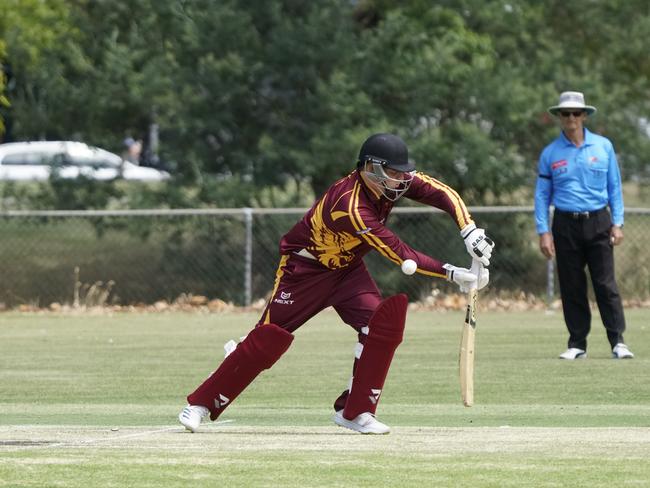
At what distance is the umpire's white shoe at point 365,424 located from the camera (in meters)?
9.61

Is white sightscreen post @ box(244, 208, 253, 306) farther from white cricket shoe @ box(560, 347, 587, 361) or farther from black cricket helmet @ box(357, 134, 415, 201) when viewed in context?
black cricket helmet @ box(357, 134, 415, 201)

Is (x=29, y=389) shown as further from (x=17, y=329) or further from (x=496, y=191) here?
(x=496, y=191)

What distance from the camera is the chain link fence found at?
80.3 ft

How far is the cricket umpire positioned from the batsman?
493 centimetres

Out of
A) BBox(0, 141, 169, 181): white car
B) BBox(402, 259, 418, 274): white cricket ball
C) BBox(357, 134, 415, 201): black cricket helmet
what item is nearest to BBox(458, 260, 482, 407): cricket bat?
BBox(402, 259, 418, 274): white cricket ball

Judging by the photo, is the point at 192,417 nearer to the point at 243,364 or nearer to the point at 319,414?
the point at 243,364

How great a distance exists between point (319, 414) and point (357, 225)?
2223 mm

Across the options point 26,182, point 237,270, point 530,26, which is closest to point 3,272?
point 26,182

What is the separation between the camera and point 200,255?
25.3 meters

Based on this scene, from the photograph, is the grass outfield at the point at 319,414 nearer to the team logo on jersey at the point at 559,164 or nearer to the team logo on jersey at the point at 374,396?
the team logo on jersey at the point at 374,396

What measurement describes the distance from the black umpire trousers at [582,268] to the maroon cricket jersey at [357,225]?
16.3 feet

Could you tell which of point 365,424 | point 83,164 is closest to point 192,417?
point 365,424

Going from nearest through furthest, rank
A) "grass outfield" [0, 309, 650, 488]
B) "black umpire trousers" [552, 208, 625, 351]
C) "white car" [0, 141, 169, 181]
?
1. "grass outfield" [0, 309, 650, 488]
2. "black umpire trousers" [552, 208, 625, 351]
3. "white car" [0, 141, 169, 181]

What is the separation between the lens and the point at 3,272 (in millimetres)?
26297
